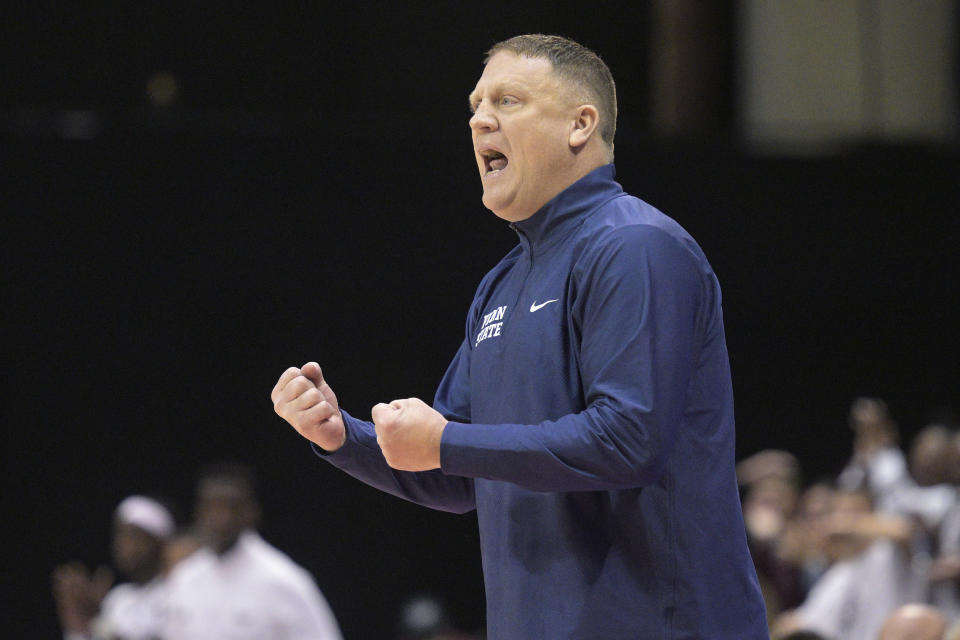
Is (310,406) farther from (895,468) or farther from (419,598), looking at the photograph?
(895,468)

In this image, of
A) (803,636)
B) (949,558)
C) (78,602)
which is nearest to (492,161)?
(803,636)

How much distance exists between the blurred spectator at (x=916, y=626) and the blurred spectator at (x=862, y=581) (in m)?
1.89

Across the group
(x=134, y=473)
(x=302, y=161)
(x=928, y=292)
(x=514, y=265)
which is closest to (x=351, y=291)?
(x=302, y=161)

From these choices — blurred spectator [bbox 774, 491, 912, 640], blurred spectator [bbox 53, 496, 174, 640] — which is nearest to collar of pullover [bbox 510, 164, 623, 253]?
blurred spectator [bbox 774, 491, 912, 640]

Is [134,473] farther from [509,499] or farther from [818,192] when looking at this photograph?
[509,499]

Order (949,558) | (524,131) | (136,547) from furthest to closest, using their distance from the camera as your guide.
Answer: (136,547) < (949,558) < (524,131)

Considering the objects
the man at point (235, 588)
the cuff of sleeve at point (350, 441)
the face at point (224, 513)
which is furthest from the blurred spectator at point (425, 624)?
the cuff of sleeve at point (350, 441)

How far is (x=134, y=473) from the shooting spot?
27.5 feet

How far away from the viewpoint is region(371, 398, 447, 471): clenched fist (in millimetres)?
2072

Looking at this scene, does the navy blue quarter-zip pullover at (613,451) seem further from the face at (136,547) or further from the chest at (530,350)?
the face at (136,547)

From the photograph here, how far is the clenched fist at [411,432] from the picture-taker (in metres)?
2.07

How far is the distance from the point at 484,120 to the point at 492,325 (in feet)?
1.20

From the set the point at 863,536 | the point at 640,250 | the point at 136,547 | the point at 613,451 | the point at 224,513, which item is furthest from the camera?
the point at 136,547

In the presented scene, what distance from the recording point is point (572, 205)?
7.85 ft
